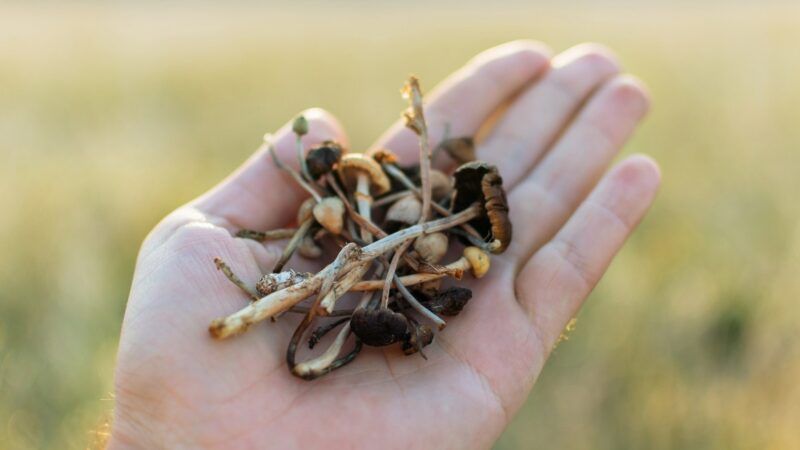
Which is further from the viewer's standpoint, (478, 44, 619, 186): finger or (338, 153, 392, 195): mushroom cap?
(478, 44, 619, 186): finger

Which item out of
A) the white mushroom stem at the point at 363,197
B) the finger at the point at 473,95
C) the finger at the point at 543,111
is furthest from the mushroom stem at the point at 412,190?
the finger at the point at 543,111

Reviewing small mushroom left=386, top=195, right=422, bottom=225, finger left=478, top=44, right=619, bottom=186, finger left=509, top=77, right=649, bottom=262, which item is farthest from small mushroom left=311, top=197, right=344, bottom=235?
finger left=478, top=44, right=619, bottom=186

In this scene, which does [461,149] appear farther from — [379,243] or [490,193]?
[379,243]

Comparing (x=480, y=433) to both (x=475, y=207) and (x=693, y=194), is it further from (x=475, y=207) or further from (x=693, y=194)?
(x=693, y=194)

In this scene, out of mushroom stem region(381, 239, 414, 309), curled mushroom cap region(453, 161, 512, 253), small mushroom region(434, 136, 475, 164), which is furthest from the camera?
small mushroom region(434, 136, 475, 164)

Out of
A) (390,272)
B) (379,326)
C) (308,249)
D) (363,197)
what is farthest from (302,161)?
(379,326)

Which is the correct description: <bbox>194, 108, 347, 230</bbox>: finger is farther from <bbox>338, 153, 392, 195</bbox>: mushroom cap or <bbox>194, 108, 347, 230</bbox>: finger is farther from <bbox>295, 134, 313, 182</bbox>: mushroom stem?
<bbox>338, 153, 392, 195</bbox>: mushroom cap

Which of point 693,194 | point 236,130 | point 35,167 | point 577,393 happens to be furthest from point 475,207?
point 236,130
